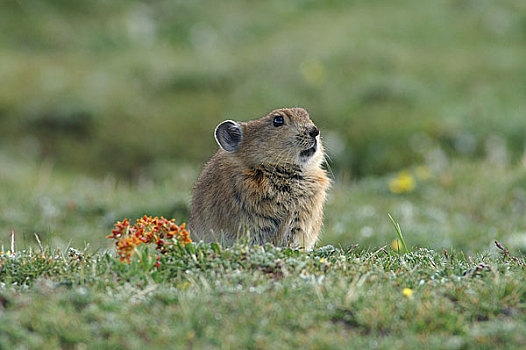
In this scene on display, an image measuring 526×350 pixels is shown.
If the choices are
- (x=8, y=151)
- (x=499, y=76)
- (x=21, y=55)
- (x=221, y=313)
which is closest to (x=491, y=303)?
(x=221, y=313)

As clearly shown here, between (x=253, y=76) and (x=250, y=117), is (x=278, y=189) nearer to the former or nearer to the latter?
(x=250, y=117)

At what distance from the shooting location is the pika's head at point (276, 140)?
22.4 ft

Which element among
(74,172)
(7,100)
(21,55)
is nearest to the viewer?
(74,172)

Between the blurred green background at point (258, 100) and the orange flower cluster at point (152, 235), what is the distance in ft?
12.4

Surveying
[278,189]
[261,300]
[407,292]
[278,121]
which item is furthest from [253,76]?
[261,300]

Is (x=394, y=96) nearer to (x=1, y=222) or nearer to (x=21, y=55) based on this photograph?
(x=1, y=222)

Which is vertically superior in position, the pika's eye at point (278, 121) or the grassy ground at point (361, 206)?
the pika's eye at point (278, 121)

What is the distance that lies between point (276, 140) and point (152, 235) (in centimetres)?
198

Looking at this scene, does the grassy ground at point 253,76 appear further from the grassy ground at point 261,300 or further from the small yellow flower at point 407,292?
the small yellow flower at point 407,292

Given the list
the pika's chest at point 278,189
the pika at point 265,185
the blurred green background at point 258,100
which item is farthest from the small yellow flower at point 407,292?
the blurred green background at point 258,100

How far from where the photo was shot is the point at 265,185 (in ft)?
21.5

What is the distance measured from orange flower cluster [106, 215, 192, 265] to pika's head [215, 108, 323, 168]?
154 cm

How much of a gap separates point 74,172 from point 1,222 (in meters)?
4.14

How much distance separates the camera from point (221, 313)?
430cm
